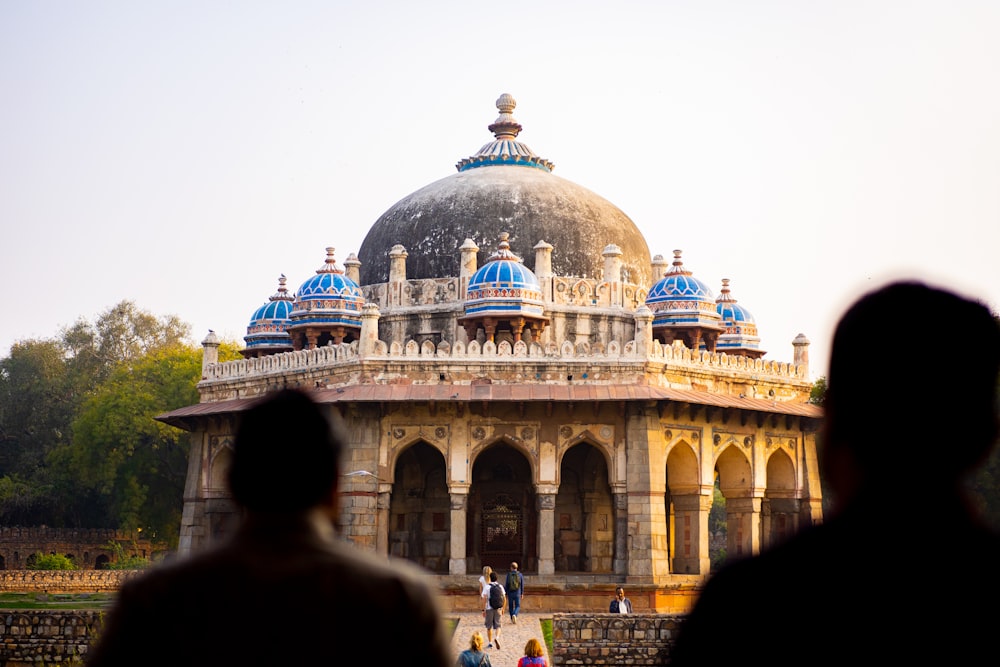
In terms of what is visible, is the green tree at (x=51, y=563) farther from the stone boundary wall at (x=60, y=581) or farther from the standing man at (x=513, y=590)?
the standing man at (x=513, y=590)

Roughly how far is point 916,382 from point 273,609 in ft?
4.64

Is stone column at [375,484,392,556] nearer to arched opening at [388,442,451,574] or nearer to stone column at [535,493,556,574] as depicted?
arched opening at [388,442,451,574]

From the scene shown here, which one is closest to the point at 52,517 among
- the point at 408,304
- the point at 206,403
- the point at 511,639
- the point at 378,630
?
the point at 206,403

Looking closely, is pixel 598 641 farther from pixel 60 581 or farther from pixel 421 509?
pixel 60 581

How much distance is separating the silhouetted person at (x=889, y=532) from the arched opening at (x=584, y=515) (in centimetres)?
2497

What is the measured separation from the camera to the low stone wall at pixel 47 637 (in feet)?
55.2

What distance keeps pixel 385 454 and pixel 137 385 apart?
892 inches

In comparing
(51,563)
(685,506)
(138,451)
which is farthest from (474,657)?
(138,451)

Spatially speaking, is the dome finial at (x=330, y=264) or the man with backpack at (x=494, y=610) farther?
the dome finial at (x=330, y=264)

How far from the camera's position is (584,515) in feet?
91.8

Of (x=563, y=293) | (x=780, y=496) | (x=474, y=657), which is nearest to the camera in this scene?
(x=474, y=657)

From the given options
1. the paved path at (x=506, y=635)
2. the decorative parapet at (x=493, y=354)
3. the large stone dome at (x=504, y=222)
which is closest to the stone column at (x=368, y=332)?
the decorative parapet at (x=493, y=354)

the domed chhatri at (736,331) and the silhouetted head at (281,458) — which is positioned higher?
the domed chhatri at (736,331)

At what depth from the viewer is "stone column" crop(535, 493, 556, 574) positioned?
24.4 meters
